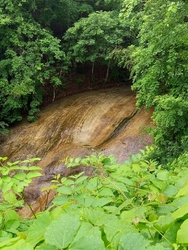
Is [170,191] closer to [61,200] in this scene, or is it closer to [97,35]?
[61,200]

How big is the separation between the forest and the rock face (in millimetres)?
777

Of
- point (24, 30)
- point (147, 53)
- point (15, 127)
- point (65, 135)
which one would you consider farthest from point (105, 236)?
point (24, 30)

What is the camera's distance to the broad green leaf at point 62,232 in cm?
64

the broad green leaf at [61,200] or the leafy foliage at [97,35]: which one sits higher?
the leafy foliage at [97,35]

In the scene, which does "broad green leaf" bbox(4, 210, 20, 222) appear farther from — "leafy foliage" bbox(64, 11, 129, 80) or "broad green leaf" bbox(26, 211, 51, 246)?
"leafy foliage" bbox(64, 11, 129, 80)

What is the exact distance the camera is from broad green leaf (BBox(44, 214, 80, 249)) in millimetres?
639

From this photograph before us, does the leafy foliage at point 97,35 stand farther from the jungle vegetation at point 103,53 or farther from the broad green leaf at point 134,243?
the broad green leaf at point 134,243

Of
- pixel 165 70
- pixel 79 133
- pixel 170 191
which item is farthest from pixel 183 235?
pixel 79 133

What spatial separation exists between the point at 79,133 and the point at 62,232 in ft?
27.4

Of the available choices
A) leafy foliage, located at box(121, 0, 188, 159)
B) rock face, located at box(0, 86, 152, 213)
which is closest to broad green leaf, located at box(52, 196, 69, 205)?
leafy foliage, located at box(121, 0, 188, 159)

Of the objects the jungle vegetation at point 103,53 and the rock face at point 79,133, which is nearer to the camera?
the jungle vegetation at point 103,53

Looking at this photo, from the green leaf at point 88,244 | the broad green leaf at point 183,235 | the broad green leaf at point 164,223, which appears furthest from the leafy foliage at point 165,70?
the green leaf at point 88,244

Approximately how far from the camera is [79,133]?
9016 millimetres

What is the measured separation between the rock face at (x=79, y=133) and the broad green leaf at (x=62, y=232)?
6350 mm
